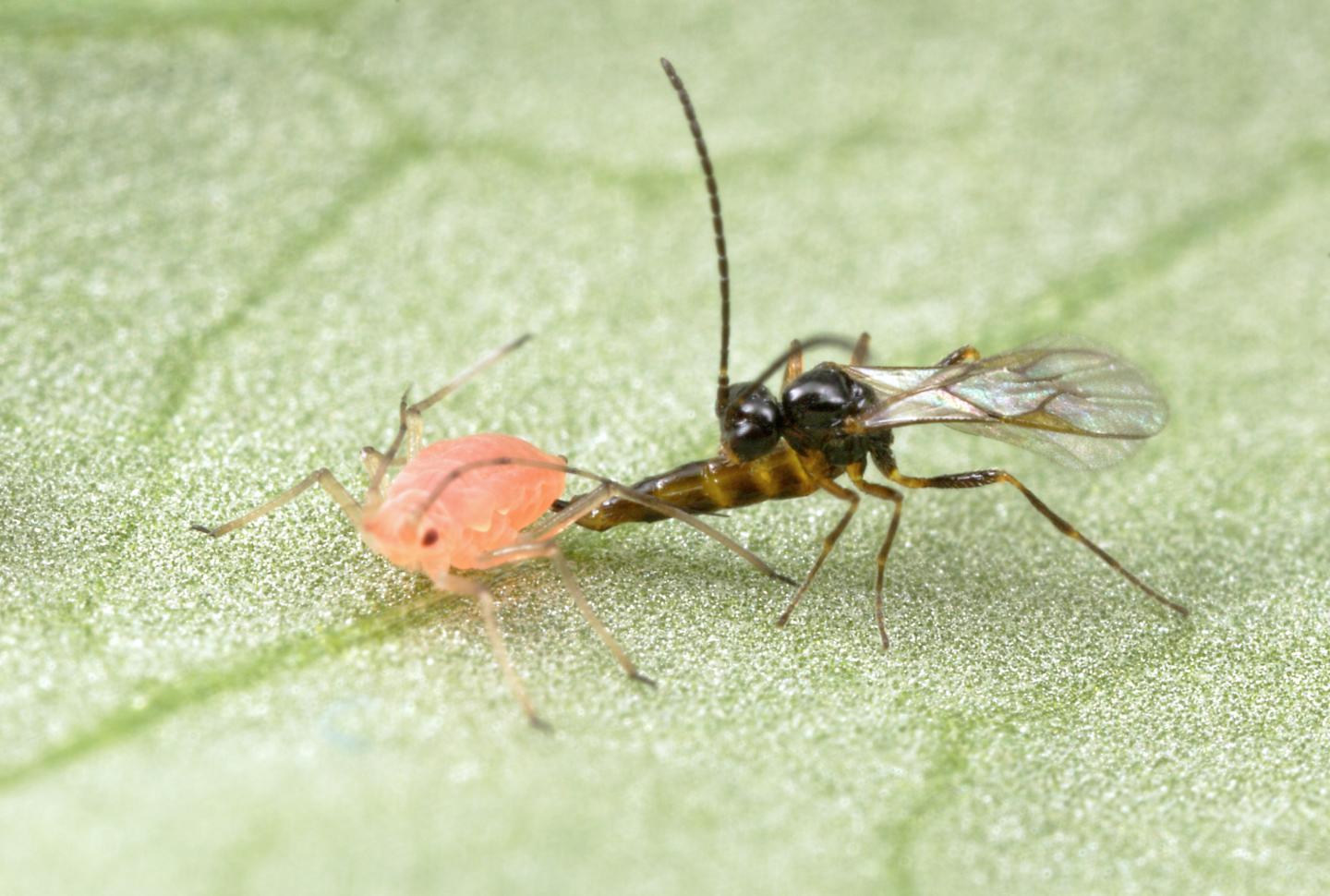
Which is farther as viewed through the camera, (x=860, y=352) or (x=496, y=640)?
(x=860, y=352)

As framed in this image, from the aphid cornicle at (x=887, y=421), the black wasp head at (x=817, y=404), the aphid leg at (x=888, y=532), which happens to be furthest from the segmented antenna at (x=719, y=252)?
the aphid leg at (x=888, y=532)

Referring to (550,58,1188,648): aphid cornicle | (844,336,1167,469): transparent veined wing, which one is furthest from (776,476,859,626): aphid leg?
(844,336,1167,469): transparent veined wing

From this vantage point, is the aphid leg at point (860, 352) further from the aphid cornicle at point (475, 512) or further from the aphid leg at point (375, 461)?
the aphid leg at point (375, 461)

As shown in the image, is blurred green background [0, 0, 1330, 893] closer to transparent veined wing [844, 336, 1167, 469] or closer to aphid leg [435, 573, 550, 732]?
aphid leg [435, 573, 550, 732]

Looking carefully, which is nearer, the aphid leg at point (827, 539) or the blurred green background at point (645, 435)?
the blurred green background at point (645, 435)

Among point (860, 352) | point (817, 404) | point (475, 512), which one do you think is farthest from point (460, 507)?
point (860, 352)

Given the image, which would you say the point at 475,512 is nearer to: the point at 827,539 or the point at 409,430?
the point at 409,430

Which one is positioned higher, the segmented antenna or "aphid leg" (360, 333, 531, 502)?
the segmented antenna
